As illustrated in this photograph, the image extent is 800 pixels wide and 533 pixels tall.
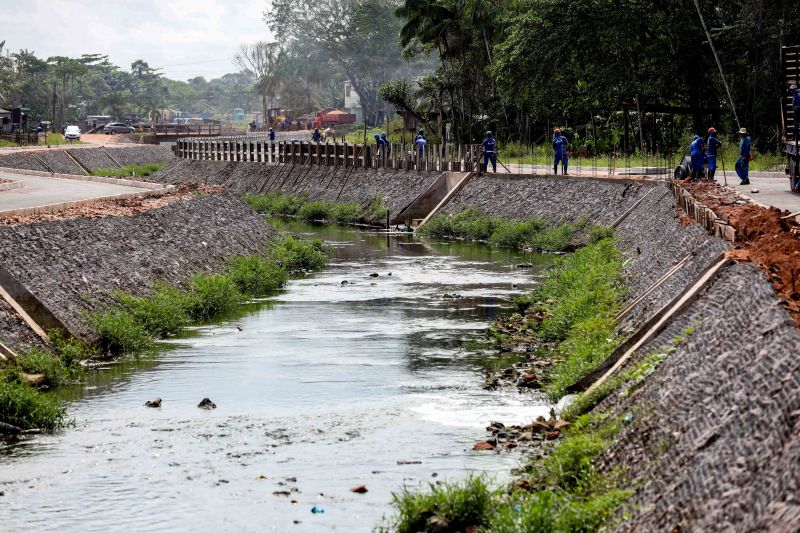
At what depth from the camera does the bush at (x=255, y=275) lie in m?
37.4

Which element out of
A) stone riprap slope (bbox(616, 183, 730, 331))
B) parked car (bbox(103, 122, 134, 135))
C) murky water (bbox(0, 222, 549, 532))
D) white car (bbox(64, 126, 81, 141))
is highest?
parked car (bbox(103, 122, 134, 135))

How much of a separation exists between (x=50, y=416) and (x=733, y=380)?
1136 cm

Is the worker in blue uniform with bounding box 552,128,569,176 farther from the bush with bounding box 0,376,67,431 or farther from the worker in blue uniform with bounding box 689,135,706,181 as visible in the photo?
the bush with bounding box 0,376,67,431

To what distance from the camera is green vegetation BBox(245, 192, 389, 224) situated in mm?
61469

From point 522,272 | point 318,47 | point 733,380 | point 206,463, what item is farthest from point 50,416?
point 318,47

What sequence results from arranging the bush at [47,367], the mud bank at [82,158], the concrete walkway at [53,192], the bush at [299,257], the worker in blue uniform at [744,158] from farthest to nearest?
1. the mud bank at [82,158]
2. the bush at [299,257]
3. the concrete walkway at [53,192]
4. the worker in blue uniform at [744,158]
5. the bush at [47,367]

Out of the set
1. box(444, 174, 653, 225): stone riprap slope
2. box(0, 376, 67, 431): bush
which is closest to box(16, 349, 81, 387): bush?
box(0, 376, 67, 431): bush

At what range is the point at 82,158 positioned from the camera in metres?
91.3

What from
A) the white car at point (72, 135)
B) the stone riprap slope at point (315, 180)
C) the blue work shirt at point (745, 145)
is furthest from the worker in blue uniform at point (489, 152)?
the white car at point (72, 135)

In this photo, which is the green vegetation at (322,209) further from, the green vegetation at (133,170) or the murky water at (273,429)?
the murky water at (273,429)

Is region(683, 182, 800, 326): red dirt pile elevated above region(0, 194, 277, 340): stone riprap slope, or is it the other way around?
region(683, 182, 800, 326): red dirt pile

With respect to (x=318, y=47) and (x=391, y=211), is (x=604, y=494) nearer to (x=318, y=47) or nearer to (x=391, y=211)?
(x=391, y=211)

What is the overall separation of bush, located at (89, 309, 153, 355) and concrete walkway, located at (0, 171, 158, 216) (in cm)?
709

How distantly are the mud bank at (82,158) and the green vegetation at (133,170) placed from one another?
1.11 metres
